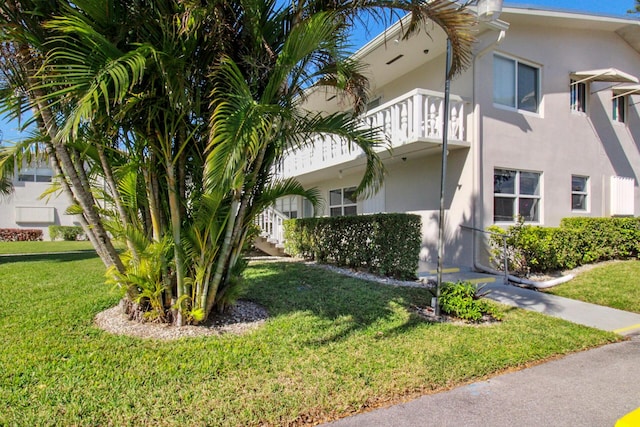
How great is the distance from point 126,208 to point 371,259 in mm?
5522

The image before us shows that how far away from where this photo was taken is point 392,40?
32.3ft

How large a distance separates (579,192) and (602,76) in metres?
3.53

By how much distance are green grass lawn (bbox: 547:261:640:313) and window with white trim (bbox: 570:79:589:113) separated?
508cm

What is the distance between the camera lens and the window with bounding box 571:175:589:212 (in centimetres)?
1155

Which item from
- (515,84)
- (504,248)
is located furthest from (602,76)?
(504,248)

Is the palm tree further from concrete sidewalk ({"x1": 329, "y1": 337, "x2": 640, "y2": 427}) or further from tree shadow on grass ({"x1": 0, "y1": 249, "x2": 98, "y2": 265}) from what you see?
tree shadow on grass ({"x1": 0, "y1": 249, "x2": 98, "y2": 265})

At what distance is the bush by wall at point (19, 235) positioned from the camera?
2591 cm

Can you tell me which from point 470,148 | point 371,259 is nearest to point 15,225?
point 371,259

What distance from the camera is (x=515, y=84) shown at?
10422 mm

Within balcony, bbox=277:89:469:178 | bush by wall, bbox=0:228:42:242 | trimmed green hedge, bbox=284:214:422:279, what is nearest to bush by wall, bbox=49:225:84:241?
bush by wall, bbox=0:228:42:242

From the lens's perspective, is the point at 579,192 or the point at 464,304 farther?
the point at 579,192

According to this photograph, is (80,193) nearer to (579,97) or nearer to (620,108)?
(579,97)

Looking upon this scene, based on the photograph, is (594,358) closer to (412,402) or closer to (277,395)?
(412,402)

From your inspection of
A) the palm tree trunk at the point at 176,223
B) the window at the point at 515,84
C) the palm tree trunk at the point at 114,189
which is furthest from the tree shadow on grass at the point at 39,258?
the window at the point at 515,84
